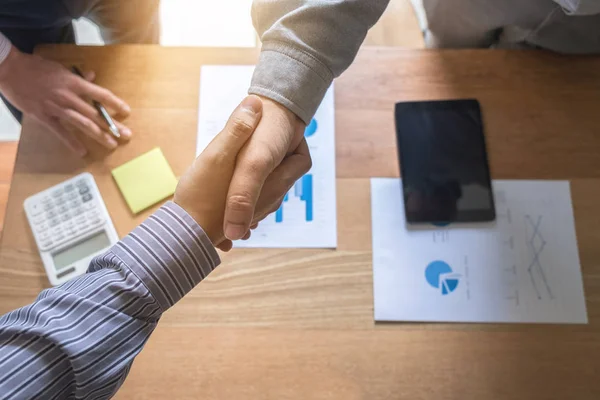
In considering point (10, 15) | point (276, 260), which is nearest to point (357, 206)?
point (276, 260)

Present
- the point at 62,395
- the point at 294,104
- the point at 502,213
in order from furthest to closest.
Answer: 1. the point at 502,213
2. the point at 294,104
3. the point at 62,395

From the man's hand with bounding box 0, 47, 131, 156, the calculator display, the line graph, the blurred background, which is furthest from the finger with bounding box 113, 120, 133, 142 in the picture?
the blurred background

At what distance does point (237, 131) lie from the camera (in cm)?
55

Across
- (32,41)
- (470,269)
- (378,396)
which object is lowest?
(378,396)

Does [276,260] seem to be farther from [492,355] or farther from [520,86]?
[520,86]

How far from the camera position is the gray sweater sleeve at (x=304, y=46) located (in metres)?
0.58

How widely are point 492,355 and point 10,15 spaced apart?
802mm

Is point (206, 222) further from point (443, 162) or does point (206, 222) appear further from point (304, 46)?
point (443, 162)

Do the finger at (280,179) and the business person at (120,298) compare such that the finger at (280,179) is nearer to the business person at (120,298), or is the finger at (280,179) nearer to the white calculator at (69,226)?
the business person at (120,298)

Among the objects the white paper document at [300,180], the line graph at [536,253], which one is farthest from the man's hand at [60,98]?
the line graph at [536,253]

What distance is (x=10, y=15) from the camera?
2.49ft

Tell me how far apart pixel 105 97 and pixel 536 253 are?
2.02 ft

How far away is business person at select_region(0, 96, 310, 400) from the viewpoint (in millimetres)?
461

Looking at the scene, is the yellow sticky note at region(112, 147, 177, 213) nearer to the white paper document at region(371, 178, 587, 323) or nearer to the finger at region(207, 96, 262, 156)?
the finger at region(207, 96, 262, 156)
